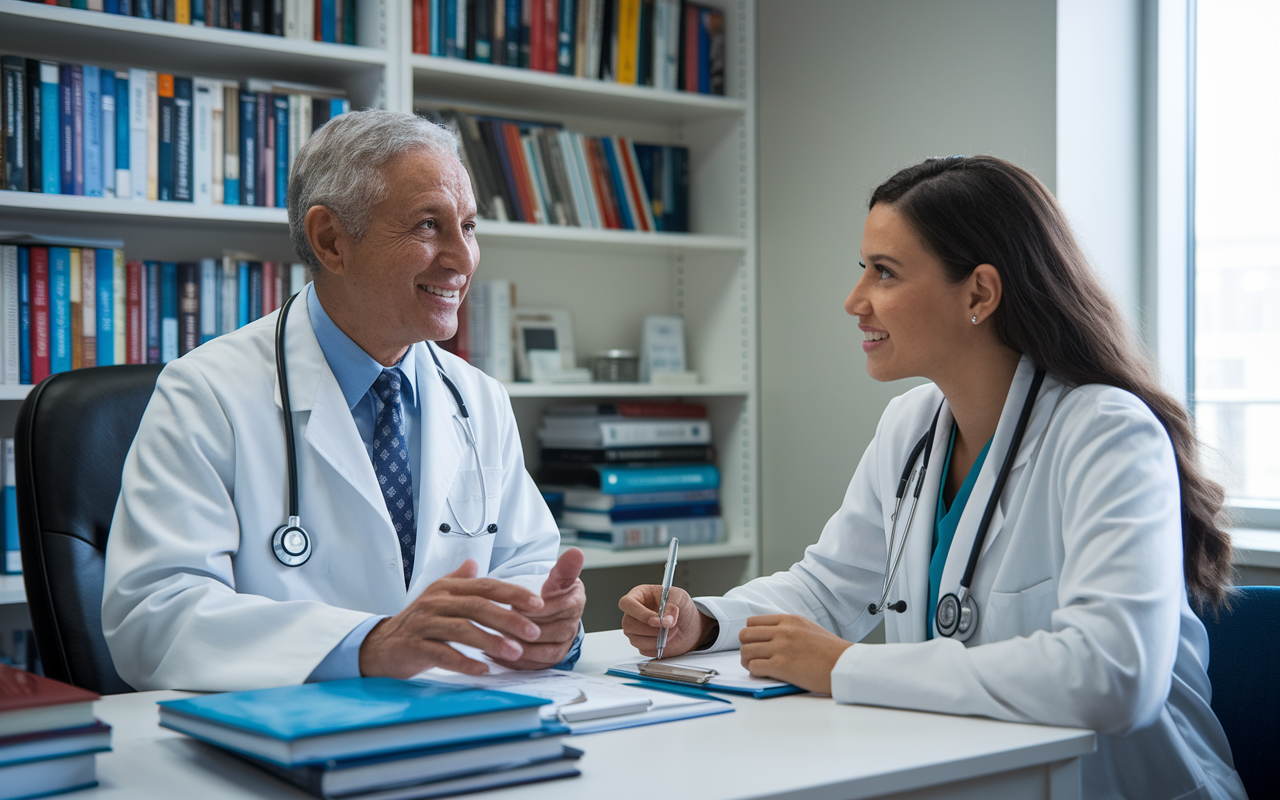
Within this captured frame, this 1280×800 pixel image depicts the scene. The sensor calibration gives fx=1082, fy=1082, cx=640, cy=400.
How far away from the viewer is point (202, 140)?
95.2 inches

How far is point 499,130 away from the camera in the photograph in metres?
2.89

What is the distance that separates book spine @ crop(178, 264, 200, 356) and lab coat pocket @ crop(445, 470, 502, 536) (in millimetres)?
1093

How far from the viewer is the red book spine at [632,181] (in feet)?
10.2

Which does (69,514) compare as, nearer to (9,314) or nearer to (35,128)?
(9,314)

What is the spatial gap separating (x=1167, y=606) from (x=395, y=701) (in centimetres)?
79

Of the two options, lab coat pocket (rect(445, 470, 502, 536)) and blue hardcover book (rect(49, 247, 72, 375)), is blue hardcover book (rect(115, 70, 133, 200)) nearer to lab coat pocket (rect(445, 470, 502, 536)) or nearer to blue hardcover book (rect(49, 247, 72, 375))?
blue hardcover book (rect(49, 247, 72, 375))

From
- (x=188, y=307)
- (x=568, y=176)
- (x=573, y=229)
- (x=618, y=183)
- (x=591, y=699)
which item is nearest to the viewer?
(x=591, y=699)

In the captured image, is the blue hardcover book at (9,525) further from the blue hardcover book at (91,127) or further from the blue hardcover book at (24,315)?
the blue hardcover book at (91,127)

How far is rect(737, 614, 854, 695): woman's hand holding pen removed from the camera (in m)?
1.19

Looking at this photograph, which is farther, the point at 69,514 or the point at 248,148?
the point at 248,148

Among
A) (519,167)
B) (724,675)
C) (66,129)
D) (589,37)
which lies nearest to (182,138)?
(66,129)

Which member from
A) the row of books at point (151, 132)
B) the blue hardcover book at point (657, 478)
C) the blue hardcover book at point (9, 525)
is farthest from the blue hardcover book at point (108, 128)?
the blue hardcover book at point (657, 478)

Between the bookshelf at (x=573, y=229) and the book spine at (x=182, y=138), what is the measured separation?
0.06 metres

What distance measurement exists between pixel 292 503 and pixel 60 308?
1.19 metres
